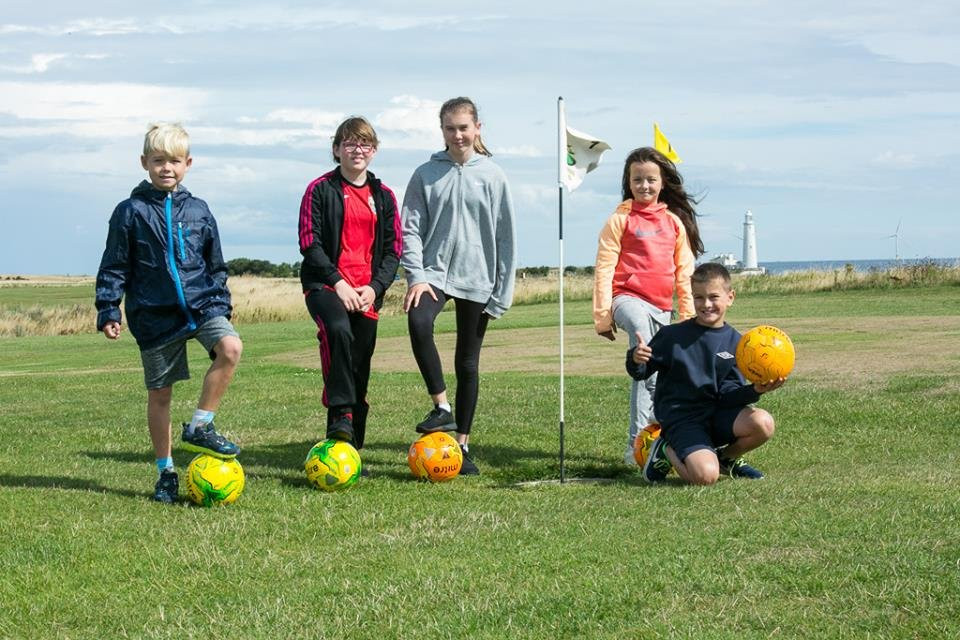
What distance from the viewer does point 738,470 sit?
8633mm

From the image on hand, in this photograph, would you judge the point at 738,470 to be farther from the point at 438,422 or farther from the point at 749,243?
the point at 749,243

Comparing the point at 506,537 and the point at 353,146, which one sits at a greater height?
the point at 353,146

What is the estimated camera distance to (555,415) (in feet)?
41.1

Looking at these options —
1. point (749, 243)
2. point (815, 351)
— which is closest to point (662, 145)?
point (815, 351)

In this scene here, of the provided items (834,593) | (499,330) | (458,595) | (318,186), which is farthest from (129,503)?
(499,330)

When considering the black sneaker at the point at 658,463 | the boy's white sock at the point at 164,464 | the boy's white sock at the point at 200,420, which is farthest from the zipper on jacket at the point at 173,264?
the black sneaker at the point at 658,463

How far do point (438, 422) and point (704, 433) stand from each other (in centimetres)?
193

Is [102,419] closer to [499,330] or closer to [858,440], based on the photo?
[858,440]

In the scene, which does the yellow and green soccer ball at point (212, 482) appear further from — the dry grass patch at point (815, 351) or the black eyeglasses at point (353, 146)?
the dry grass patch at point (815, 351)

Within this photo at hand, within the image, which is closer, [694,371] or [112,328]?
[112,328]

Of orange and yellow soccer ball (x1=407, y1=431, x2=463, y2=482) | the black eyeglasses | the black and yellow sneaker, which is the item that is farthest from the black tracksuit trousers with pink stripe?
the black eyeglasses

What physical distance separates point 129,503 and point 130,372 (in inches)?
522

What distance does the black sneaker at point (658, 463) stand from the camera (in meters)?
8.46

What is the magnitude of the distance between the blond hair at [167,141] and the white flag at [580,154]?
111 inches
